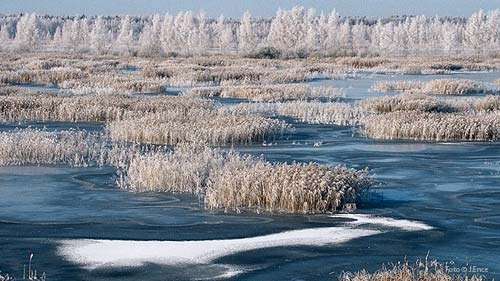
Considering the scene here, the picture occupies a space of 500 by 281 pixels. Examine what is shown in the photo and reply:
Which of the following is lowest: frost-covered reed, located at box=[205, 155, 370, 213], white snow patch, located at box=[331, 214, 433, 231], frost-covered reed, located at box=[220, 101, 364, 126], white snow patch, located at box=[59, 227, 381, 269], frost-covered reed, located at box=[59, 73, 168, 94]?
white snow patch, located at box=[59, 227, 381, 269]

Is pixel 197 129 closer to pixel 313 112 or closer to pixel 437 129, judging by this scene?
pixel 437 129

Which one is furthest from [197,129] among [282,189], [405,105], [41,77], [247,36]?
[247,36]

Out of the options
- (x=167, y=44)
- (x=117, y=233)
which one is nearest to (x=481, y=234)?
(x=117, y=233)

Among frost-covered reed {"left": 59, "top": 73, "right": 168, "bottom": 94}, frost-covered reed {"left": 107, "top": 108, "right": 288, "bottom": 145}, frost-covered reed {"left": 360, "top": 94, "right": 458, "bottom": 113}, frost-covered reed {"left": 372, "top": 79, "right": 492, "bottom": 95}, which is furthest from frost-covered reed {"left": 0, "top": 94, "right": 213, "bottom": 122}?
frost-covered reed {"left": 372, "top": 79, "right": 492, "bottom": 95}

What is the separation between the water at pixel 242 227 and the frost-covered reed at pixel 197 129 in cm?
459

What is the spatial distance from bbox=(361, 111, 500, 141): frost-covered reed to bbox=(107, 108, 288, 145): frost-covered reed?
109 inches

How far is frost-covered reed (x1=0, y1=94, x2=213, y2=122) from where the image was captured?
29.7 m

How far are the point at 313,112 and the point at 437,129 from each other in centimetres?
697

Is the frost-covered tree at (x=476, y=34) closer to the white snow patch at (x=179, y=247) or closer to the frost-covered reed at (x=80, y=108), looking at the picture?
the frost-covered reed at (x=80, y=108)

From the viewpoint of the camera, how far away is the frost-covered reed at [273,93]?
39.1m

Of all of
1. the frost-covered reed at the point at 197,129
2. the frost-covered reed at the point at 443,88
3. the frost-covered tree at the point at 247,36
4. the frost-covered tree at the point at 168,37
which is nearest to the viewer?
the frost-covered reed at the point at 197,129

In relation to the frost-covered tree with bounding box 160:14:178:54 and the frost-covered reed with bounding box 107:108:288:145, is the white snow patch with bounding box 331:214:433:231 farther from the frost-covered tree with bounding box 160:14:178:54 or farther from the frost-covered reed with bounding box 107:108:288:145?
the frost-covered tree with bounding box 160:14:178:54

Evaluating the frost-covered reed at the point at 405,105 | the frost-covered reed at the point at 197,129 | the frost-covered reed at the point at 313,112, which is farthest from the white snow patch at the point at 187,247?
the frost-covered reed at the point at 405,105

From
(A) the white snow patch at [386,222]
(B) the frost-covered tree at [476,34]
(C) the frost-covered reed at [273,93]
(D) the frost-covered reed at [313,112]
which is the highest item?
(B) the frost-covered tree at [476,34]
